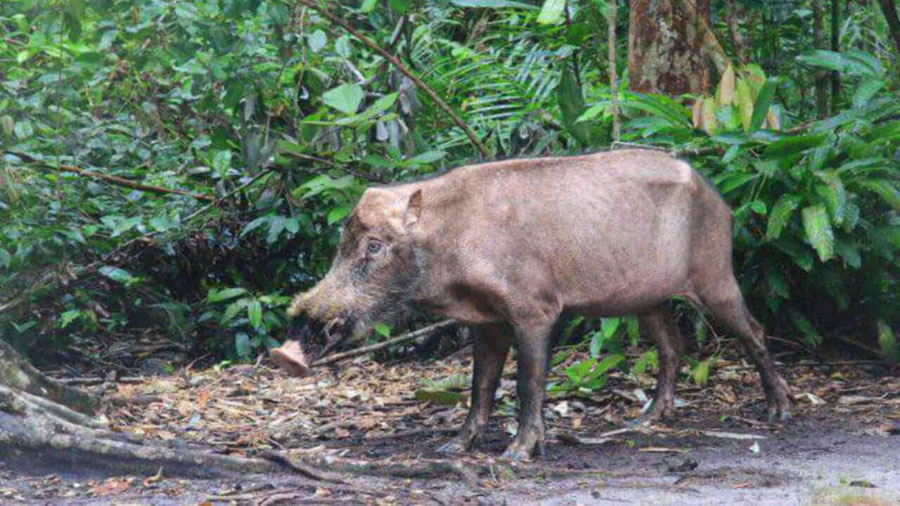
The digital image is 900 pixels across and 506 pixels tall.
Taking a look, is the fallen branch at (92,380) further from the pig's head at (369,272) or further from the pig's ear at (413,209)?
the pig's ear at (413,209)

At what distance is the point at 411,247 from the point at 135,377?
336 cm

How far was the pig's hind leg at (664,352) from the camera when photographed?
7000 millimetres

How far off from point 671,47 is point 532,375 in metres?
3.42

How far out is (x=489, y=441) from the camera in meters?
6.50

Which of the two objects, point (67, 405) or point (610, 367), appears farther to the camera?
point (610, 367)

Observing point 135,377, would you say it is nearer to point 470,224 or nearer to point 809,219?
point 470,224

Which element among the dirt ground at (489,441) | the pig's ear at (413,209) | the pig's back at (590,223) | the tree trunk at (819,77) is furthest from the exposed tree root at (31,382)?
the tree trunk at (819,77)

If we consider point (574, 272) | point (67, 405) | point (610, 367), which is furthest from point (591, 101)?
point (67, 405)

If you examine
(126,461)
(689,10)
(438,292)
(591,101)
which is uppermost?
(689,10)

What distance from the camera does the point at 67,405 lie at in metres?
6.66

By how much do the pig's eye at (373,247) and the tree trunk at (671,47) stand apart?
10.7 feet

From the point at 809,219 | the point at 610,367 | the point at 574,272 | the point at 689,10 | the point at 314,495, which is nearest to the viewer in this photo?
the point at 314,495

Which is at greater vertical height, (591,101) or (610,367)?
(591,101)

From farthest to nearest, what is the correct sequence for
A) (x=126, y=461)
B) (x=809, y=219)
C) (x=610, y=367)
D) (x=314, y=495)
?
(x=610, y=367) < (x=809, y=219) < (x=126, y=461) < (x=314, y=495)
